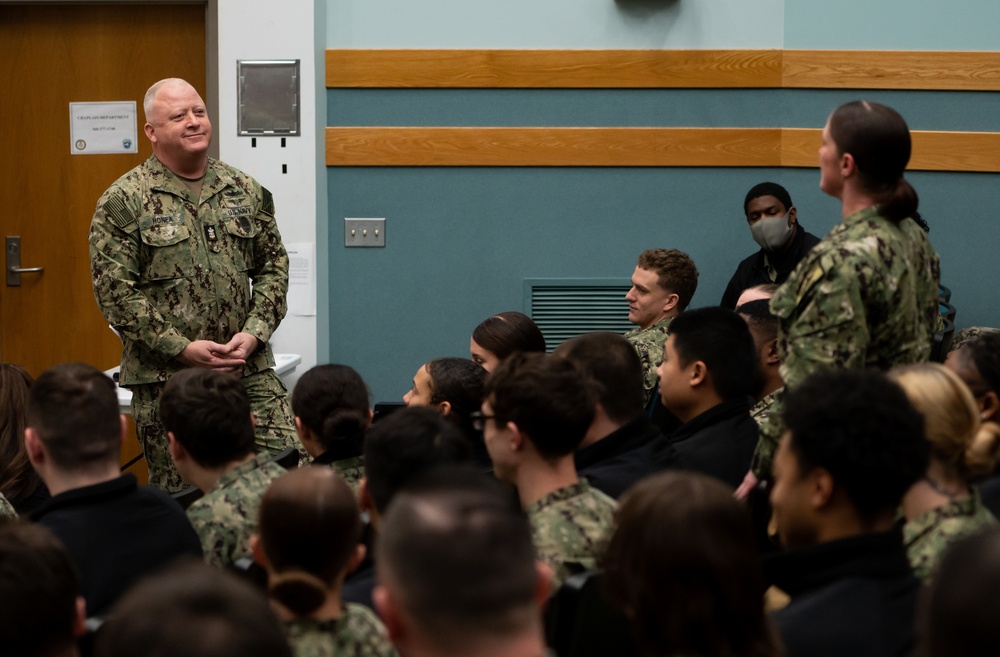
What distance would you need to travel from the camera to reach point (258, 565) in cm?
196

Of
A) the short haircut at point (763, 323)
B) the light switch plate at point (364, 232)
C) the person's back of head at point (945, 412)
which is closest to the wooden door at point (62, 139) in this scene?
the light switch plate at point (364, 232)

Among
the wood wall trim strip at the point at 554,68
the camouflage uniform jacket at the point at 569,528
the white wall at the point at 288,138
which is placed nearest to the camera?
the camouflage uniform jacket at the point at 569,528

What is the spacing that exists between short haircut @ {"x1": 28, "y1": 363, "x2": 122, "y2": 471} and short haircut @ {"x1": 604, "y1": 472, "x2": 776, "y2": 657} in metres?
1.13

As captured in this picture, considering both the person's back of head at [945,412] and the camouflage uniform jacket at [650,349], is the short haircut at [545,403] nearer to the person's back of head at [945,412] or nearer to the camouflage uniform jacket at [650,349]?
the person's back of head at [945,412]

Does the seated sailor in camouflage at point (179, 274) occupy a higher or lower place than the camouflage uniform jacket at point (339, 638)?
higher

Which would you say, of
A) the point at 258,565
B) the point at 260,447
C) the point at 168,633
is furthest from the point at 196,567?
the point at 260,447

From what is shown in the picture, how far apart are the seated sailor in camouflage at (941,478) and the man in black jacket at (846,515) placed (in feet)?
0.65

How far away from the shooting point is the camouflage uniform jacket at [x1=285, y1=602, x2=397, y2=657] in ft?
5.09

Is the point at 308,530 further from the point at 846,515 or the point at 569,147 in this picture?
the point at 569,147

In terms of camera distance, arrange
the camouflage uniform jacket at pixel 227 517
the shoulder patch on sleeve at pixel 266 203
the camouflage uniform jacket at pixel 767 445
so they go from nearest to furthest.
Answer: the camouflage uniform jacket at pixel 227 517 → the camouflage uniform jacket at pixel 767 445 → the shoulder patch on sleeve at pixel 266 203

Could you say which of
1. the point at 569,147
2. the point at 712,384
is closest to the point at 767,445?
the point at 712,384

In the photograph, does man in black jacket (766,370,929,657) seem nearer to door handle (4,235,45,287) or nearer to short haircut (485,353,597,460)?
short haircut (485,353,597,460)

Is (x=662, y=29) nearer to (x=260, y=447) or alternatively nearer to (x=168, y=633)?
(x=260, y=447)

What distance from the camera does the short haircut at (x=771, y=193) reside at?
4766 mm
